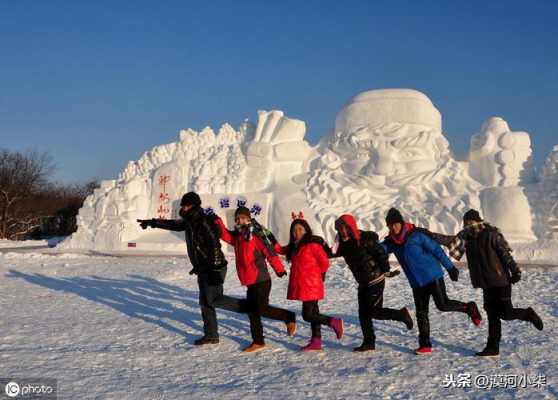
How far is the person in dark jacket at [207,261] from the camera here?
13.5ft

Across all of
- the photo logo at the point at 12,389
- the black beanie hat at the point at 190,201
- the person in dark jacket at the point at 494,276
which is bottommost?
the photo logo at the point at 12,389

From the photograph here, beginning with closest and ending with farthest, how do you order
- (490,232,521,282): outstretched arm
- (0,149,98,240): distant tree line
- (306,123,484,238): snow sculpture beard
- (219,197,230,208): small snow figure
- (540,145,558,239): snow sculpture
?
(490,232,521,282): outstretched arm, (540,145,558,239): snow sculpture, (306,123,484,238): snow sculpture beard, (219,197,230,208): small snow figure, (0,149,98,240): distant tree line

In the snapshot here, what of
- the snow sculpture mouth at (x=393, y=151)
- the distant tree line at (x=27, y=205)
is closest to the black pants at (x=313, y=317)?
the snow sculpture mouth at (x=393, y=151)

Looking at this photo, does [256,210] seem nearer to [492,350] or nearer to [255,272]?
[255,272]

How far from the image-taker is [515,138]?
1192 centimetres

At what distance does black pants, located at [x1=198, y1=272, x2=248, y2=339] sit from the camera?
416cm

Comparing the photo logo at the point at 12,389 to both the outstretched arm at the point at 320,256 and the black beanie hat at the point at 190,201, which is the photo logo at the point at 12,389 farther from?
the outstretched arm at the point at 320,256

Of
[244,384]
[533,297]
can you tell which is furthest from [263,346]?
[533,297]

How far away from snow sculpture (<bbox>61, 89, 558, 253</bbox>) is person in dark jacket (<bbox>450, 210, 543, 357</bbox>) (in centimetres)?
782

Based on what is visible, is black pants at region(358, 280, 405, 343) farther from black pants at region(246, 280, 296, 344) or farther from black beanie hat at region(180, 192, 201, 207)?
black beanie hat at region(180, 192, 201, 207)

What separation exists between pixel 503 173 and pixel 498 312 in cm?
886

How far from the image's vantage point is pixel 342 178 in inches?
511

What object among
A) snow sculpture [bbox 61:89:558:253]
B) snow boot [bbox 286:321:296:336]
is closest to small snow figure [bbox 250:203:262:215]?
snow sculpture [bbox 61:89:558:253]

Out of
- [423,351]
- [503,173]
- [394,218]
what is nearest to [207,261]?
[394,218]
